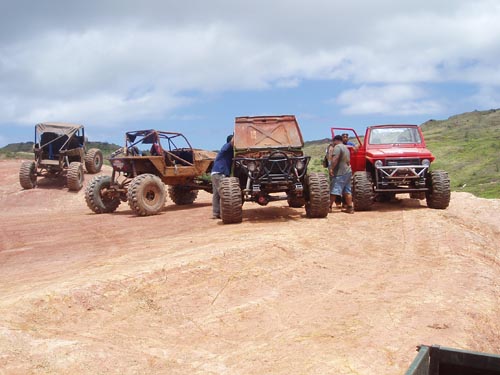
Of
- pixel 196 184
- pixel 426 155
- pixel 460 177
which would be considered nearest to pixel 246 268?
pixel 426 155

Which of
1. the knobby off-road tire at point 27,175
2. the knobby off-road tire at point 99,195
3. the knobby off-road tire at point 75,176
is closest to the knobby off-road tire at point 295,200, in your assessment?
the knobby off-road tire at point 99,195

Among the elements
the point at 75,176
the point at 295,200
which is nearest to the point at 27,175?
the point at 75,176

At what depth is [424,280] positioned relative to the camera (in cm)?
654

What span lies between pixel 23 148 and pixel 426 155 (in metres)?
49.4

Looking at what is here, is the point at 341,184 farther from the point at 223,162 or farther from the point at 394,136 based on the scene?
the point at 223,162

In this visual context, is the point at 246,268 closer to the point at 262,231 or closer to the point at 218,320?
the point at 218,320

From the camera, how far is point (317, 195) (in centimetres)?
1023

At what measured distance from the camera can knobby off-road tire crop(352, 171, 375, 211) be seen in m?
11.6

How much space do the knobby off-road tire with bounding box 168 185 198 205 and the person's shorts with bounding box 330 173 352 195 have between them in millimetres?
5577

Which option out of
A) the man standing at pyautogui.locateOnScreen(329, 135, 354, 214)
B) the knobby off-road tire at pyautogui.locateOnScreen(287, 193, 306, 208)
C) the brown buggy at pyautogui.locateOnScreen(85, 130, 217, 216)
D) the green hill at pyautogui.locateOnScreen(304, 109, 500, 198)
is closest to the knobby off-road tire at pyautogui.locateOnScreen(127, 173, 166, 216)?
the brown buggy at pyautogui.locateOnScreen(85, 130, 217, 216)

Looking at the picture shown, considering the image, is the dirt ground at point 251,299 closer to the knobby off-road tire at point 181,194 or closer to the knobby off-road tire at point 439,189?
the knobby off-road tire at point 439,189

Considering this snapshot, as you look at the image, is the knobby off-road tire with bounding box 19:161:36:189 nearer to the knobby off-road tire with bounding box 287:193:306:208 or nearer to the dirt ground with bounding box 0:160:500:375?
the dirt ground with bounding box 0:160:500:375

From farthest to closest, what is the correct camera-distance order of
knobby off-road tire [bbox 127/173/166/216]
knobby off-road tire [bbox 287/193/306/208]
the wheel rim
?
1. the wheel rim
2. knobby off-road tire [bbox 127/173/166/216]
3. knobby off-road tire [bbox 287/193/306/208]

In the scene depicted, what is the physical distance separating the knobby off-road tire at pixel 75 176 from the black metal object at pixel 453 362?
60.6 feet
